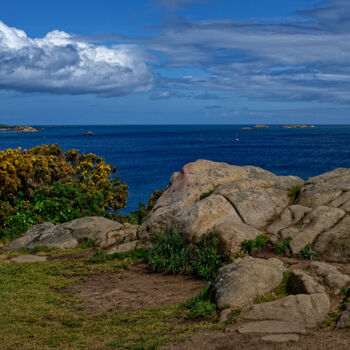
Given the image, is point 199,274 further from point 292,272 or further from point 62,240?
point 62,240

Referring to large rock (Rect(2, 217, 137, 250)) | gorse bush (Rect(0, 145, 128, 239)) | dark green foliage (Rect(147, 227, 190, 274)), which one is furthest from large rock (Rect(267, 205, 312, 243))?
gorse bush (Rect(0, 145, 128, 239))

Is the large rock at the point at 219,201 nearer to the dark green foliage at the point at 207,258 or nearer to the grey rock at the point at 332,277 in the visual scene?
the dark green foliage at the point at 207,258

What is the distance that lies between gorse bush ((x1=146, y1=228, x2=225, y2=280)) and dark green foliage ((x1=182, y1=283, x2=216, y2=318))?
2.17 metres

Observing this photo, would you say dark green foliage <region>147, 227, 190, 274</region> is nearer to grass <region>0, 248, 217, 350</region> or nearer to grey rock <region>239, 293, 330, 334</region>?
grass <region>0, 248, 217, 350</region>

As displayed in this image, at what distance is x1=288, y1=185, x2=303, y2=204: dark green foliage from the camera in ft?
52.6

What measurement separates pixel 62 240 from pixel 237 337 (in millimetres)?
11811

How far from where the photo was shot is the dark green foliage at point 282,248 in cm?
1350

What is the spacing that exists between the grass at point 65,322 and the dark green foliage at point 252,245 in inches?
130

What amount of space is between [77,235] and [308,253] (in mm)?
9640

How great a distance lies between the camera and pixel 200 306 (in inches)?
404

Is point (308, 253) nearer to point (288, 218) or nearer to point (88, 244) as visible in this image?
point (288, 218)

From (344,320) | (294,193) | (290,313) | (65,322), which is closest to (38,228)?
(65,322)

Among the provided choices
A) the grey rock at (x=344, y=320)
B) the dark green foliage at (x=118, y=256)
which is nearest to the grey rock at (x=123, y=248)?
the dark green foliage at (x=118, y=256)

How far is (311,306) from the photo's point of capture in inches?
365
